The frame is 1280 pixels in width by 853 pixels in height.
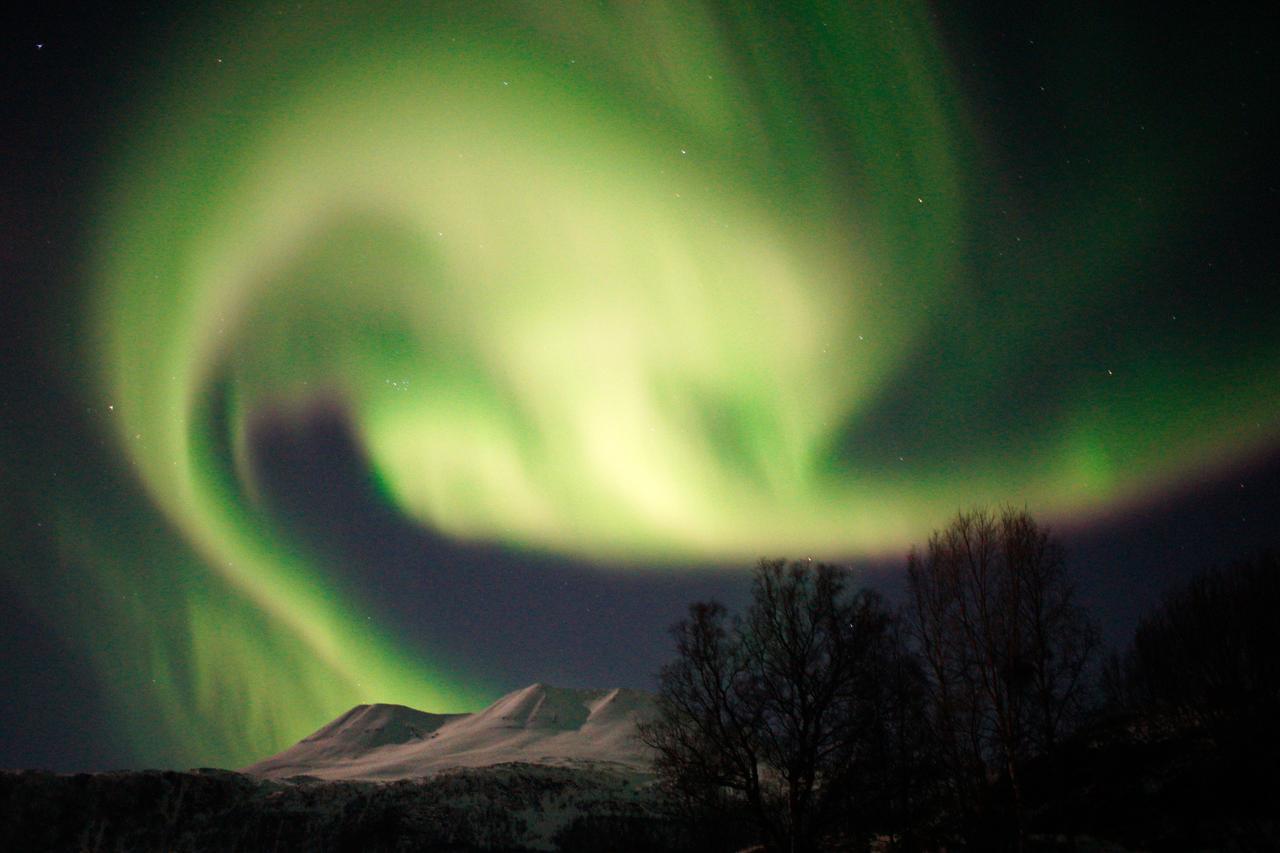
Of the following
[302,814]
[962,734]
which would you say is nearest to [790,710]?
[962,734]

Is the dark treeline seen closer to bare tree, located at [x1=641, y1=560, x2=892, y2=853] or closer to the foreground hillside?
bare tree, located at [x1=641, y1=560, x2=892, y2=853]

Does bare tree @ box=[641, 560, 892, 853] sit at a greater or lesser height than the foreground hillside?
greater

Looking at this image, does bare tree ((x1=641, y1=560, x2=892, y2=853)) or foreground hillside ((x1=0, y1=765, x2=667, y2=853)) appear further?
foreground hillside ((x1=0, y1=765, x2=667, y2=853))

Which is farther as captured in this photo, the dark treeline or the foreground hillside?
the foreground hillside

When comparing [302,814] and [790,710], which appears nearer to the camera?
[790,710]

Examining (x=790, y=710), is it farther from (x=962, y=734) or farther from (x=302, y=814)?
(x=302, y=814)

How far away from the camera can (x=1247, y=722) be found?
24.2 m

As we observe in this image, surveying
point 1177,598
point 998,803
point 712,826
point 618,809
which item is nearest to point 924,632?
point 998,803

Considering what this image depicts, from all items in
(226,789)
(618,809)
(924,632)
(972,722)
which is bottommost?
(618,809)

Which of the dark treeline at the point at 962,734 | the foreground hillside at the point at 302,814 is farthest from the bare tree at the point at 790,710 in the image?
the foreground hillside at the point at 302,814

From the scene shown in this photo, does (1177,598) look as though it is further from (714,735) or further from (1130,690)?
(714,735)

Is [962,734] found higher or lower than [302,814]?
higher

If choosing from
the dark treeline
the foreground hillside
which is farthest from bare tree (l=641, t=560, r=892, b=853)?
the foreground hillside

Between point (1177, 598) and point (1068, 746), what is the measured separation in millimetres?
18957
